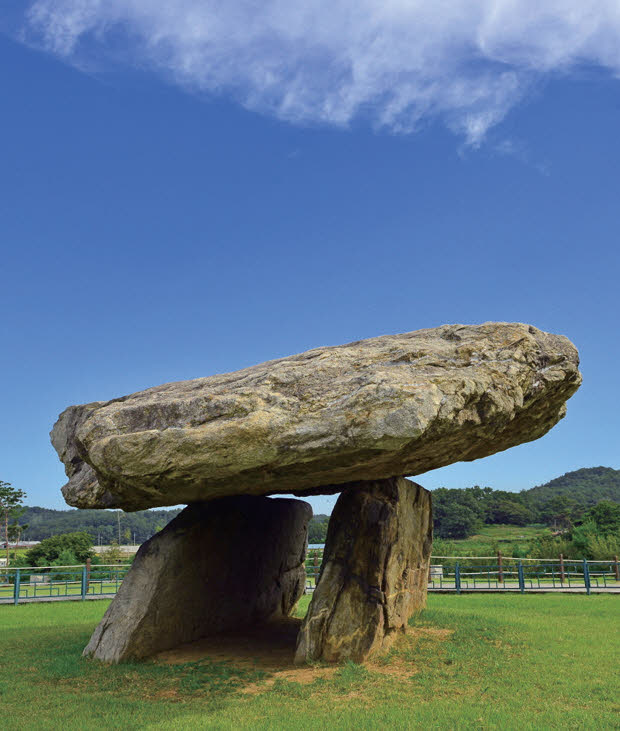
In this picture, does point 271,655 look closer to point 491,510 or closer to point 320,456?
point 320,456

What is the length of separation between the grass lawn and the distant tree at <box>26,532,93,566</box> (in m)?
26.5

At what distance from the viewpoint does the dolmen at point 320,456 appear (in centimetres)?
653

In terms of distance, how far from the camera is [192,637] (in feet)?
30.5

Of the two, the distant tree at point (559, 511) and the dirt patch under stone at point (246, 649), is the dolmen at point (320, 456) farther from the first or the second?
the distant tree at point (559, 511)

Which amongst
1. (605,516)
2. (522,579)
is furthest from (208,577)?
(605,516)

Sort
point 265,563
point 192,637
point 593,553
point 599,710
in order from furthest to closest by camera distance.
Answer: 1. point 593,553
2. point 265,563
3. point 192,637
4. point 599,710

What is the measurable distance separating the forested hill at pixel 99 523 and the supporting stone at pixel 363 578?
104335mm

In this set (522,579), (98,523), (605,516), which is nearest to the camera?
(522,579)

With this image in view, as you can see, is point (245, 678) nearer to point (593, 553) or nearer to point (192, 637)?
point (192, 637)

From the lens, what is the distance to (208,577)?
958 centimetres

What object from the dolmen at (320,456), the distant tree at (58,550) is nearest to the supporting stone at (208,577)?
the dolmen at (320,456)

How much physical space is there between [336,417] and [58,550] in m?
33.5

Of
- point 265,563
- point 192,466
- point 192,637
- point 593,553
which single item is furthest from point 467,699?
point 593,553

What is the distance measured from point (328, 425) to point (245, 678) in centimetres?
348
